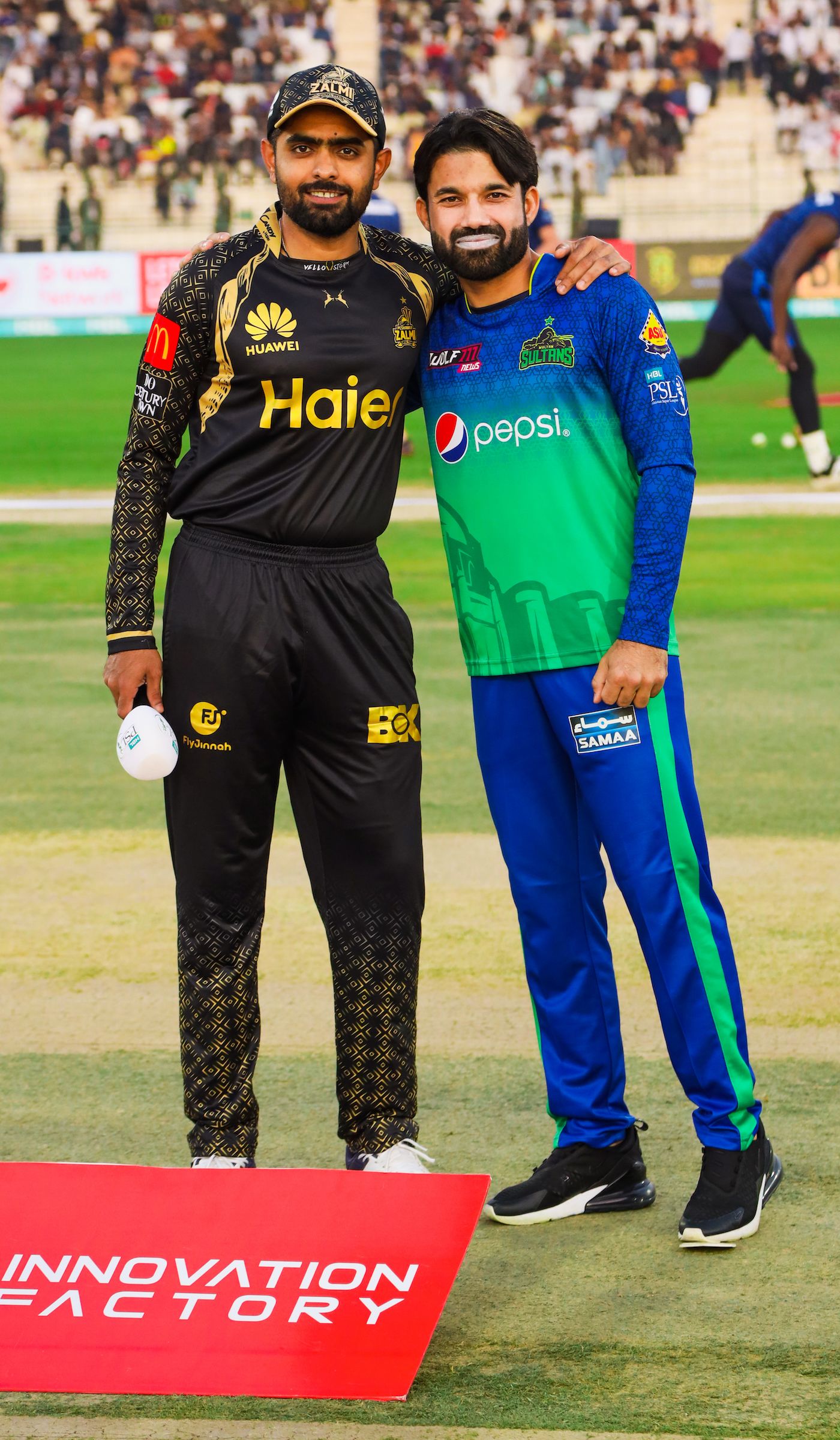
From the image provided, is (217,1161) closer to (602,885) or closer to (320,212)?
(602,885)

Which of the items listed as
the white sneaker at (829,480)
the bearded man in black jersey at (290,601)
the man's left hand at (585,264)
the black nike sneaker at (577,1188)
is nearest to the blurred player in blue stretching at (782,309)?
the white sneaker at (829,480)

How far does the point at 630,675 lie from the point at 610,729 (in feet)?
0.41

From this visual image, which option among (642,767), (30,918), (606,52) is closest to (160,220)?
(606,52)

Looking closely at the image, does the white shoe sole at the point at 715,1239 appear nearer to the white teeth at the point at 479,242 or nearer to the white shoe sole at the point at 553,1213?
the white shoe sole at the point at 553,1213

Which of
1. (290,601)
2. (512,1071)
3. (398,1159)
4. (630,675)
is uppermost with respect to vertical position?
(290,601)

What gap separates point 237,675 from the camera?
365 centimetres

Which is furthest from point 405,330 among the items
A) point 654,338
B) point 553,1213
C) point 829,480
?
point 829,480

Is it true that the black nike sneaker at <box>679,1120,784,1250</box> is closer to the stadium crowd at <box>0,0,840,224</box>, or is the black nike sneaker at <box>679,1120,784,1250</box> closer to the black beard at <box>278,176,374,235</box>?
the black beard at <box>278,176,374,235</box>

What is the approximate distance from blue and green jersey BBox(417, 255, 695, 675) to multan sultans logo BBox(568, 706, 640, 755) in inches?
4.6

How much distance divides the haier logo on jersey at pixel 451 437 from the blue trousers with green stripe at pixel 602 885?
450mm

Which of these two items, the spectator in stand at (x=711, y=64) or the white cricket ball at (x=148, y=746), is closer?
the white cricket ball at (x=148, y=746)

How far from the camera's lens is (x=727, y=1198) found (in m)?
3.63

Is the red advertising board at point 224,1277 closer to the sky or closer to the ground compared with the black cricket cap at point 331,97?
closer to the ground

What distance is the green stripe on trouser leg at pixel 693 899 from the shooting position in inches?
143
